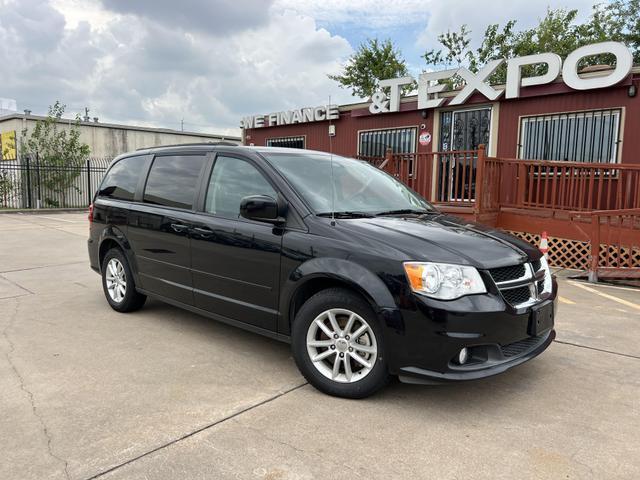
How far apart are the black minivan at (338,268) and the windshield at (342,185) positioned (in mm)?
14

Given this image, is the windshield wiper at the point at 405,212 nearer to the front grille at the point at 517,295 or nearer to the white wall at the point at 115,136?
the front grille at the point at 517,295

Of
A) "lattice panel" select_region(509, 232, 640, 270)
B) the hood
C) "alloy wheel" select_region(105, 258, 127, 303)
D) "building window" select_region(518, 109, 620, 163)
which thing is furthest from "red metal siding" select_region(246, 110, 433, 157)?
the hood

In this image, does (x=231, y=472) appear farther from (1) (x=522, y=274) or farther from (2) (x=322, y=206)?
(1) (x=522, y=274)

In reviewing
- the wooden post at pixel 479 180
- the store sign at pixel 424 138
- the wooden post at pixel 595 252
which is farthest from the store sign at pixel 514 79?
the wooden post at pixel 595 252

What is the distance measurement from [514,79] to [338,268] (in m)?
8.88

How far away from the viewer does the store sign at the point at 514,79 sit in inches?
357

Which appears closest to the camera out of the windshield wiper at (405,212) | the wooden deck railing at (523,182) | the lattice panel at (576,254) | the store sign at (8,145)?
the windshield wiper at (405,212)

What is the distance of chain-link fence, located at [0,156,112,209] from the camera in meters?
21.6

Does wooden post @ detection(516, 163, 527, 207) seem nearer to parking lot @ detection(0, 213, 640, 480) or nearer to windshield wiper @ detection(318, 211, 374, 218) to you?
parking lot @ detection(0, 213, 640, 480)

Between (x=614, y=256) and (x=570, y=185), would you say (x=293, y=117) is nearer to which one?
(x=570, y=185)

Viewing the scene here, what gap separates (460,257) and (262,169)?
166 centimetres

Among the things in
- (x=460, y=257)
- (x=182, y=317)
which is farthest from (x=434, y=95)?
(x=460, y=257)

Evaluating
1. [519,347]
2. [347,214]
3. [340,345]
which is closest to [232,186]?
[347,214]

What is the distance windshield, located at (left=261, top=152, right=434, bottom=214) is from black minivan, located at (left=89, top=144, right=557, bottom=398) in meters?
0.01
